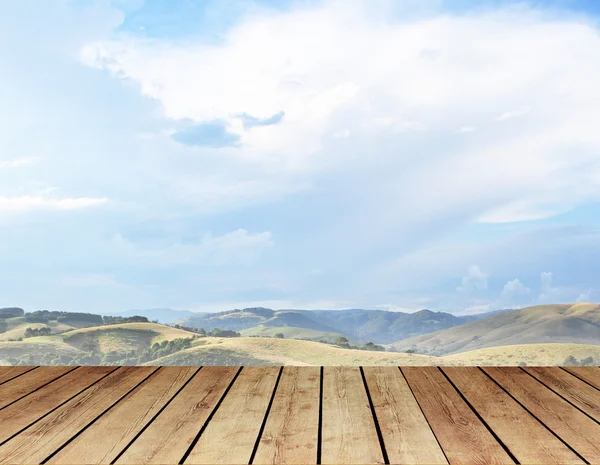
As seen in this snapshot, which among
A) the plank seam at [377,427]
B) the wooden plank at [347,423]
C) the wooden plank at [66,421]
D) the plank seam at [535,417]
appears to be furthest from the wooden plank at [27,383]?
the plank seam at [535,417]

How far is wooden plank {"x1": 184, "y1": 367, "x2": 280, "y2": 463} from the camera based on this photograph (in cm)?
177

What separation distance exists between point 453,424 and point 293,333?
14.7ft

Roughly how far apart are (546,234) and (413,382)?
488 centimetres

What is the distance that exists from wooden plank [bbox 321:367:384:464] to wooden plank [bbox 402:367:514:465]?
0.72 ft

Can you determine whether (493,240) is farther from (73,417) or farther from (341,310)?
(73,417)

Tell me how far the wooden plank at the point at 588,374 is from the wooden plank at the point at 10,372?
2809mm

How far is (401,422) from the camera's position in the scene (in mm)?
2098

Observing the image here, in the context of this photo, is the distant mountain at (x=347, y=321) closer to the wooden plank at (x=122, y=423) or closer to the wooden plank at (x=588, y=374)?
the wooden plank at (x=588, y=374)

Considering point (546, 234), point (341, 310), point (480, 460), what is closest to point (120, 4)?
point (341, 310)

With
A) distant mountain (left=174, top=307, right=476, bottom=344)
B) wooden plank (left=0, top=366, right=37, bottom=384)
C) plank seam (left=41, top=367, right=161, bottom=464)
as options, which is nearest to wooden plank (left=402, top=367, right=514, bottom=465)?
plank seam (left=41, top=367, right=161, bottom=464)

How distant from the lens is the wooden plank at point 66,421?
5.96ft

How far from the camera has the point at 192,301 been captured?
24.1 feet

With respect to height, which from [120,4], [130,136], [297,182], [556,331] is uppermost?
[120,4]

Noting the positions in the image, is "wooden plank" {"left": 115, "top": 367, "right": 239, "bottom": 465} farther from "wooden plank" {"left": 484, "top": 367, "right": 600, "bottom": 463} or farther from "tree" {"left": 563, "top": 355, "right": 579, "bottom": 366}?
"tree" {"left": 563, "top": 355, "right": 579, "bottom": 366}
